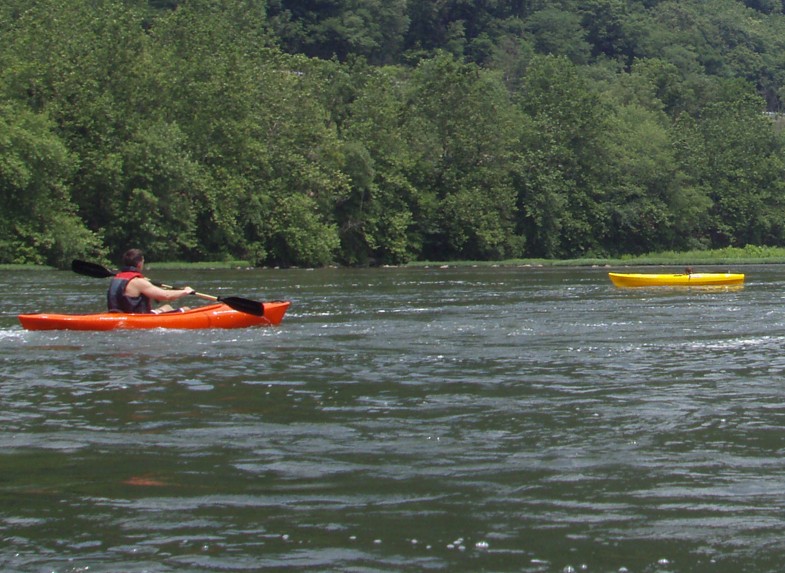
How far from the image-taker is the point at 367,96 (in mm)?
65188

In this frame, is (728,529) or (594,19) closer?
(728,529)

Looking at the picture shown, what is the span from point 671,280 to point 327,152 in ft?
81.7

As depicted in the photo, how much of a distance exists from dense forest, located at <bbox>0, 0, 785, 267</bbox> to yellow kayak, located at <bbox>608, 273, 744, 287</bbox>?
67.3ft

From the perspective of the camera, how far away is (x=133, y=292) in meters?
20.9

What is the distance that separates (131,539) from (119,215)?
4488cm

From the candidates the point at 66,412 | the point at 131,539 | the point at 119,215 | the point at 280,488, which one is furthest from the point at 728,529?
the point at 119,215

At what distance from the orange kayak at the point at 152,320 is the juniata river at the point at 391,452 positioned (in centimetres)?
22

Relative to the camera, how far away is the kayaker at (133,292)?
2078 centimetres

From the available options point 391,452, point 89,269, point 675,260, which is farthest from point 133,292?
point 675,260

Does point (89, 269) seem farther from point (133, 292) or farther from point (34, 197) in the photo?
point (34, 197)

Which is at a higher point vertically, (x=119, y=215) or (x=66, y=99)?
(x=66, y=99)

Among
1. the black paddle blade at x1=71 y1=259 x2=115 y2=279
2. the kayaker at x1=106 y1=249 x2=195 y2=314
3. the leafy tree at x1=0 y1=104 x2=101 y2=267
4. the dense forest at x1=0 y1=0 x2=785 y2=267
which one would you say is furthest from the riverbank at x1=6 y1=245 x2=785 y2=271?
the kayaker at x1=106 y1=249 x2=195 y2=314

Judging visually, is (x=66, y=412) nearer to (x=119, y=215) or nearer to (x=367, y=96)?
(x=119, y=215)

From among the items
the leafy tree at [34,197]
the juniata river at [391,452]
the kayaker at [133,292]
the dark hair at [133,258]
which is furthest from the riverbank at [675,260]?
the juniata river at [391,452]
